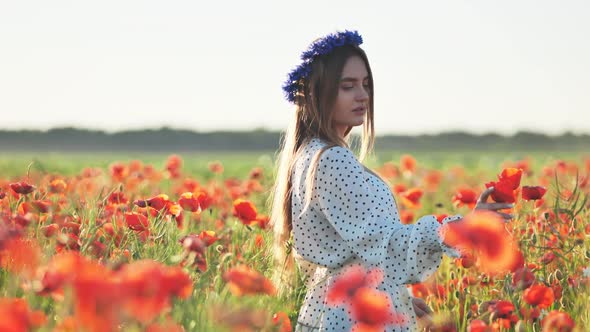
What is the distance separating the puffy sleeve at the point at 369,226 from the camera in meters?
2.33

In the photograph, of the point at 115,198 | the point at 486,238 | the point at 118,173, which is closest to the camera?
the point at 486,238

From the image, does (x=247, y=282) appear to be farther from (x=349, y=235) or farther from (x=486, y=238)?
(x=349, y=235)

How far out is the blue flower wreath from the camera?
2.79 metres

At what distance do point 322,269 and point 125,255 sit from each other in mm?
649

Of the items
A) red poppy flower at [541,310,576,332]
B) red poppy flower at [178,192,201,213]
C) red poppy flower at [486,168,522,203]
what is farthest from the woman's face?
red poppy flower at [541,310,576,332]

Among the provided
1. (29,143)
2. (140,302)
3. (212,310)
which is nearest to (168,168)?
(212,310)

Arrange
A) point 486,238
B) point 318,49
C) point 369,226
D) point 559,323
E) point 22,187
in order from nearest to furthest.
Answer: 1. point 486,238
2. point 559,323
3. point 369,226
4. point 22,187
5. point 318,49

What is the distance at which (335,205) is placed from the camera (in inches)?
98.0

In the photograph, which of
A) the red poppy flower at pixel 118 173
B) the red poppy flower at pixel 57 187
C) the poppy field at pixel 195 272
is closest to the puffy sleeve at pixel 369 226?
the poppy field at pixel 195 272

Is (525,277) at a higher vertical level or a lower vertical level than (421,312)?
higher

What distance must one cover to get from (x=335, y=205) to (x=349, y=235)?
10 cm

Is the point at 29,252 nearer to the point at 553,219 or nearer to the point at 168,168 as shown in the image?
the point at 553,219

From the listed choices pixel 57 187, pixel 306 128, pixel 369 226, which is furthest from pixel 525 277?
pixel 57 187

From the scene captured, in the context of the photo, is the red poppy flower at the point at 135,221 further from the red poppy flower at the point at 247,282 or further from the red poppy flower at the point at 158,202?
the red poppy flower at the point at 247,282
